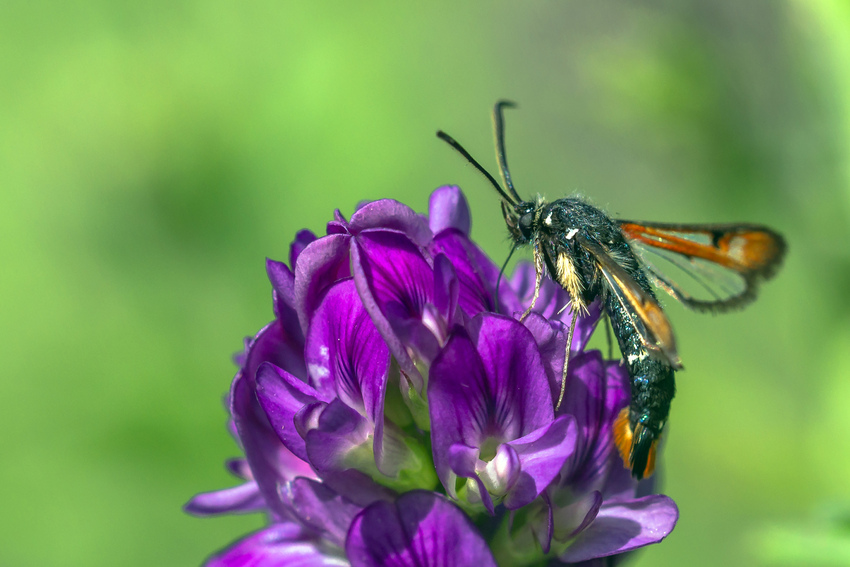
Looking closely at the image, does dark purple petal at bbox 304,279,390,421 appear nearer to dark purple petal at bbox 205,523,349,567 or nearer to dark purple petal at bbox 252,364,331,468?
dark purple petal at bbox 252,364,331,468

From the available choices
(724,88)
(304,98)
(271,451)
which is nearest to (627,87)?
(724,88)

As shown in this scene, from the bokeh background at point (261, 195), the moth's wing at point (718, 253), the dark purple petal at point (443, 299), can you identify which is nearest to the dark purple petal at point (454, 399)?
the dark purple petal at point (443, 299)

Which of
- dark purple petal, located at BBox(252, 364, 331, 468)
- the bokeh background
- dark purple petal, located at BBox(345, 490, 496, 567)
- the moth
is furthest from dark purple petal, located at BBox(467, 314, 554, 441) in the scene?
the bokeh background

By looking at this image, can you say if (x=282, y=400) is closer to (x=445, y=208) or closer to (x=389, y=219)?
(x=389, y=219)

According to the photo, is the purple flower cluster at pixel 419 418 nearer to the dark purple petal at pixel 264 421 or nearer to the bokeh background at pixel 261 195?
the dark purple petal at pixel 264 421

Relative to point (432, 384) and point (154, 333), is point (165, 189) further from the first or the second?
point (432, 384)

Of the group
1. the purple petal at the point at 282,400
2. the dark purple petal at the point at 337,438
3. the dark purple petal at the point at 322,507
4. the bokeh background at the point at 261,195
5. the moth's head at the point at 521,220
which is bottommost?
the dark purple petal at the point at 322,507
